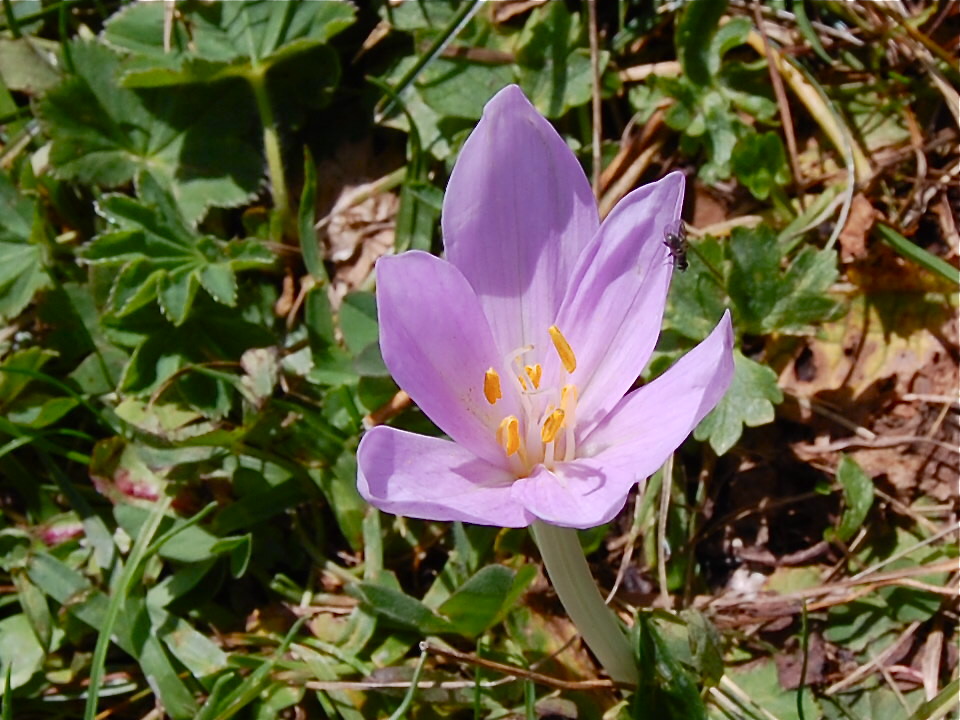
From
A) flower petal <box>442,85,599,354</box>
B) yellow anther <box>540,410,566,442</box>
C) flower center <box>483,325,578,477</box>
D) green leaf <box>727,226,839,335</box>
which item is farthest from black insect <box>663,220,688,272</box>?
green leaf <box>727,226,839,335</box>

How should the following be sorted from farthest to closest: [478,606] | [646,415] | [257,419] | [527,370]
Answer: [257,419] → [478,606] → [527,370] → [646,415]

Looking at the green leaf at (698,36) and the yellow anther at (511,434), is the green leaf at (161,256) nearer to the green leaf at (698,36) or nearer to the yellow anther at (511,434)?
the yellow anther at (511,434)

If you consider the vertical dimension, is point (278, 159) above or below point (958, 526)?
above

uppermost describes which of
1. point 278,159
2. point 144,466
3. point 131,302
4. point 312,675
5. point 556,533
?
point 278,159

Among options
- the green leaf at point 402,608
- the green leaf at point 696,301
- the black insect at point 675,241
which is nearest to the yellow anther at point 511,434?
the black insect at point 675,241

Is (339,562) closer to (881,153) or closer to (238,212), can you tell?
(238,212)

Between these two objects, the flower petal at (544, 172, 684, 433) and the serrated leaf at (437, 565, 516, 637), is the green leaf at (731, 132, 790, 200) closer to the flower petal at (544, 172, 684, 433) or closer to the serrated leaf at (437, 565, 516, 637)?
the flower petal at (544, 172, 684, 433)

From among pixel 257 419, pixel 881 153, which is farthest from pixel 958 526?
pixel 257 419
